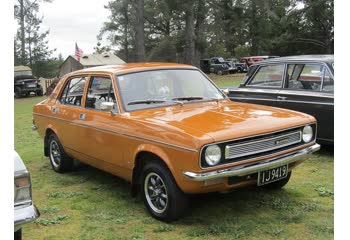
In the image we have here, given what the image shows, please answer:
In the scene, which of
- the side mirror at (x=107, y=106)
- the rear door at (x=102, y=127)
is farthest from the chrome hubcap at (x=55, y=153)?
the side mirror at (x=107, y=106)

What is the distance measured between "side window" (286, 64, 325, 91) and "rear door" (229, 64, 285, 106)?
0.58ft

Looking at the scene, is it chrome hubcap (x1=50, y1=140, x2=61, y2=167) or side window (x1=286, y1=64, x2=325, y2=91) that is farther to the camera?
side window (x1=286, y1=64, x2=325, y2=91)

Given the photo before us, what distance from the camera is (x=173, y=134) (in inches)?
163

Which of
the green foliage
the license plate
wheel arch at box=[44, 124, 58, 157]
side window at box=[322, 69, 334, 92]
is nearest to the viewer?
the license plate

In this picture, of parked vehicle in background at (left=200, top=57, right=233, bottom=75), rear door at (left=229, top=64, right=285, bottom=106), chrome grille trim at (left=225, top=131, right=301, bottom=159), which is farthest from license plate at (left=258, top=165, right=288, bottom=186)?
parked vehicle in background at (left=200, top=57, right=233, bottom=75)

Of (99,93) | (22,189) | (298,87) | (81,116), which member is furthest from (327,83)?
(22,189)

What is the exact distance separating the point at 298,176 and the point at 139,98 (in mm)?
2649

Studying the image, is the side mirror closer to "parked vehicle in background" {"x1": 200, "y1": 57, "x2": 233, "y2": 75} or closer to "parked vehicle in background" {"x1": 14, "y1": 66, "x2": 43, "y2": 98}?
"parked vehicle in background" {"x1": 14, "y1": 66, "x2": 43, "y2": 98}

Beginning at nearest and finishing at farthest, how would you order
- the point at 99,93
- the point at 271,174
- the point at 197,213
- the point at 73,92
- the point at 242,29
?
the point at 271,174
the point at 197,213
the point at 99,93
the point at 73,92
the point at 242,29

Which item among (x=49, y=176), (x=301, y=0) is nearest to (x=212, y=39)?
(x=301, y=0)

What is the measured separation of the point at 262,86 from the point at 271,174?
3.96 m

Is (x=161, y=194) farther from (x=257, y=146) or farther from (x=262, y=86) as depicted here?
(x=262, y=86)

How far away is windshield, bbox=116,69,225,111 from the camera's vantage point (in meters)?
5.13

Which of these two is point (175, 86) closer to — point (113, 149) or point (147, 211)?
point (113, 149)
